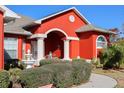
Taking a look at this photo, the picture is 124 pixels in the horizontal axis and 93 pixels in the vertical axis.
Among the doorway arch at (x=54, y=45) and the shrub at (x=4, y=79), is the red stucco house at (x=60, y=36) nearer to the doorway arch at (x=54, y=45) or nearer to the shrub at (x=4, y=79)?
the doorway arch at (x=54, y=45)

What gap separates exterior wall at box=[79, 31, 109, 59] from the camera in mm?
27844

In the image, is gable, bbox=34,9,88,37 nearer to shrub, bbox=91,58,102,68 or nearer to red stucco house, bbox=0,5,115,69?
red stucco house, bbox=0,5,115,69

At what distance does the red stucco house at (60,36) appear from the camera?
2527 centimetres

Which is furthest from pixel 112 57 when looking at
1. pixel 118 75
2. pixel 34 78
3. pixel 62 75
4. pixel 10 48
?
pixel 34 78

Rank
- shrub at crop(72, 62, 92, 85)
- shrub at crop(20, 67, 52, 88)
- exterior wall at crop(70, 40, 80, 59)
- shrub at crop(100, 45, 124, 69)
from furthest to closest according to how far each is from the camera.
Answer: exterior wall at crop(70, 40, 80, 59) < shrub at crop(100, 45, 124, 69) < shrub at crop(72, 62, 92, 85) < shrub at crop(20, 67, 52, 88)

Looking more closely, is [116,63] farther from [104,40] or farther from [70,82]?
[70,82]

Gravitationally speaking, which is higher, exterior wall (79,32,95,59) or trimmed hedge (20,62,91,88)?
exterior wall (79,32,95,59)

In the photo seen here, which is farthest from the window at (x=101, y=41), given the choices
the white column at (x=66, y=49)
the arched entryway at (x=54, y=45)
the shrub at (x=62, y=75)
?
the shrub at (x=62, y=75)

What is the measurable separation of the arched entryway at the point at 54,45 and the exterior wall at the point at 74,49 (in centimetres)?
→ 131

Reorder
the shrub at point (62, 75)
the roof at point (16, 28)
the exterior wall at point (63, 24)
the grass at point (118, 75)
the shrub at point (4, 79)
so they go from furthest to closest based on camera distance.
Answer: the exterior wall at point (63, 24) → the roof at point (16, 28) → the grass at point (118, 75) → the shrub at point (62, 75) → the shrub at point (4, 79)

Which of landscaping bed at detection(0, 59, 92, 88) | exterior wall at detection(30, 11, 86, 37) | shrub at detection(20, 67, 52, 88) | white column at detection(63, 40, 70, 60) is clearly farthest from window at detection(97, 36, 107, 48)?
shrub at detection(20, 67, 52, 88)
